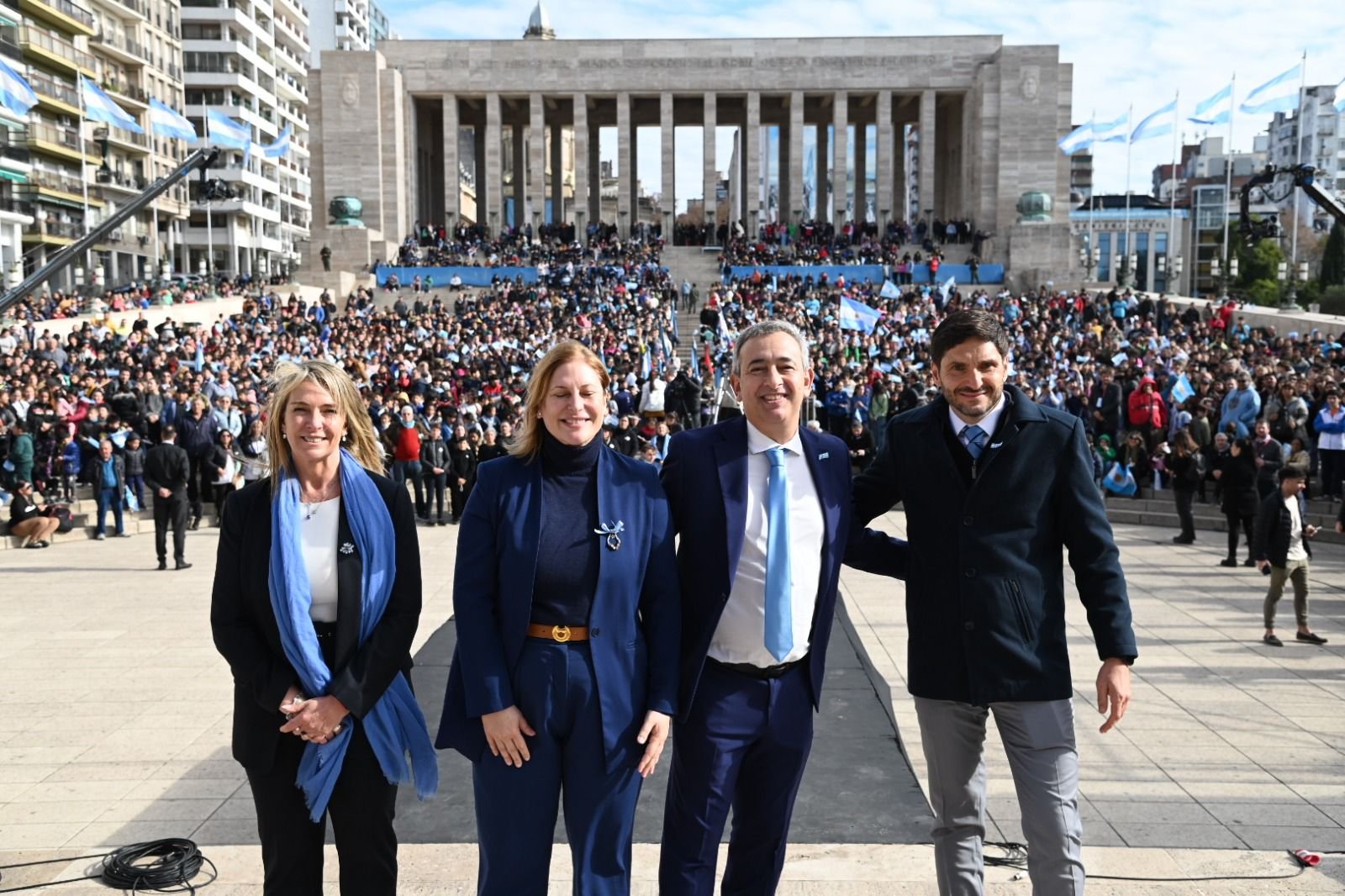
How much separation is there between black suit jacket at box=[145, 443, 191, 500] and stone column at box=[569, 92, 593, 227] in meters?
40.3

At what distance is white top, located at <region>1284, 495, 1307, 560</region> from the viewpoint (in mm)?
9000

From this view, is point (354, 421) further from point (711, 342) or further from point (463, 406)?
point (711, 342)

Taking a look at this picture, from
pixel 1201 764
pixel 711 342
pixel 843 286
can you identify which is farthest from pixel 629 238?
pixel 1201 764

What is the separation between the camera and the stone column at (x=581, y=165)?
2045 inches

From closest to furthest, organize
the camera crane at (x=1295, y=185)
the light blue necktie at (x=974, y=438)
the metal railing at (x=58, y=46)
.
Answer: the light blue necktie at (x=974, y=438)
the camera crane at (x=1295, y=185)
the metal railing at (x=58, y=46)

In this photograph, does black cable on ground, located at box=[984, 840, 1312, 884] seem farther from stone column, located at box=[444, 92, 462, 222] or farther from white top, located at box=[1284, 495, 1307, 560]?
stone column, located at box=[444, 92, 462, 222]

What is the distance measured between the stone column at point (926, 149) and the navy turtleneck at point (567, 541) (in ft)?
167

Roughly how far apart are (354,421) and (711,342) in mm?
23303

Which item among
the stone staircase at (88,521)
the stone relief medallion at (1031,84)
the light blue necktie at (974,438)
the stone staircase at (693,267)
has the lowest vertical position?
the stone staircase at (88,521)

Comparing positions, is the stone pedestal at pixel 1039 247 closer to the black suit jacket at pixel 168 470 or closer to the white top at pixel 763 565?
the black suit jacket at pixel 168 470

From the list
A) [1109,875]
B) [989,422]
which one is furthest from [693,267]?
[989,422]

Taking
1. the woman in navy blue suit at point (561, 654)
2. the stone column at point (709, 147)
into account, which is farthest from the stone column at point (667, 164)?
the woman in navy blue suit at point (561, 654)

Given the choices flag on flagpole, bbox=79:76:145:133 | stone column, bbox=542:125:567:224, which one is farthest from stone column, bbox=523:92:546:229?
flag on flagpole, bbox=79:76:145:133

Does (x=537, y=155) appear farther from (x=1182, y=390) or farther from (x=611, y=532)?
(x=611, y=532)
